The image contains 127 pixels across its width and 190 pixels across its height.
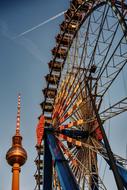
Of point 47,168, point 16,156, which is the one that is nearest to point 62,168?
point 47,168

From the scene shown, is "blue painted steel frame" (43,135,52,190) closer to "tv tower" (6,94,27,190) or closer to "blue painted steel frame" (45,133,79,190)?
"blue painted steel frame" (45,133,79,190)

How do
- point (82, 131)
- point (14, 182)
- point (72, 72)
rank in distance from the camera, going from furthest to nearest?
point (14, 182) < point (72, 72) < point (82, 131)

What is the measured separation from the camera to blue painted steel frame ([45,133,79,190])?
13859 mm

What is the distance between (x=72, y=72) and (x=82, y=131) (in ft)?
10.1

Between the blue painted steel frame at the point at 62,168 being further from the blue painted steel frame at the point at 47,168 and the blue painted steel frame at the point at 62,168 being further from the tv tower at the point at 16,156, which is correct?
the tv tower at the point at 16,156

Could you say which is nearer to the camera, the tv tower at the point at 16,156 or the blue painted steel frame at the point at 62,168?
the blue painted steel frame at the point at 62,168

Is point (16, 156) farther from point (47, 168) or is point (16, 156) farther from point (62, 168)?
point (62, 168)

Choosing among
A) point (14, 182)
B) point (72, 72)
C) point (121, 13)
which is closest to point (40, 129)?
point (72, 72)

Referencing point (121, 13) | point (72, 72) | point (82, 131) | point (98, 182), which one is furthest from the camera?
point (72, 72)

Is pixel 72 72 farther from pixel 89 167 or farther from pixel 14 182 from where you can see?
pixel 14 182

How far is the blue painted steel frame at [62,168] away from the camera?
13.9 meters

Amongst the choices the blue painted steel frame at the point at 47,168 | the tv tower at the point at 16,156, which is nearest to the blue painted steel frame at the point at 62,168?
the blue painted steel frame at the point at 47,168

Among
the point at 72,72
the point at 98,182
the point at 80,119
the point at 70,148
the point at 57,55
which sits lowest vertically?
the point at 98,182

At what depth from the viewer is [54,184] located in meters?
16.8
